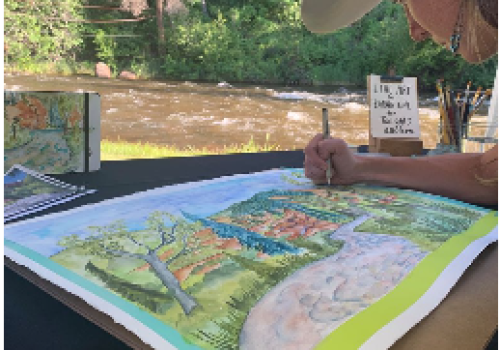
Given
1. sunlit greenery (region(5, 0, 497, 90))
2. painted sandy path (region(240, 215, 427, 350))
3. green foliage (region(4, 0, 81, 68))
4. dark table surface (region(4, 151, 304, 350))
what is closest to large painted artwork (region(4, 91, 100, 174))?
dark table surface (region(4, 151, 304, 350))

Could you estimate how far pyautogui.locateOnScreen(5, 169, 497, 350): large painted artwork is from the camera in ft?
0.95

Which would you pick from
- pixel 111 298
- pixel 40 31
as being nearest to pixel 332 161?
pixel 111 298

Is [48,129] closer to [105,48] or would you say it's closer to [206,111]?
[206,111]

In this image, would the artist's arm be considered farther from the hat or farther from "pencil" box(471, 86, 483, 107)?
"pencil" box(471, 86, 483, 107)

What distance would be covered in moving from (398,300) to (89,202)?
15.4 inches

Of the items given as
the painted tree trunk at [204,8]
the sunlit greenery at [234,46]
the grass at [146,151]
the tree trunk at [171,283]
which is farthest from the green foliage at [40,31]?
the tree trunk at [171,283]

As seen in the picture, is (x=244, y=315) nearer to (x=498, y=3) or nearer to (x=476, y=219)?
(x=476, y=219)

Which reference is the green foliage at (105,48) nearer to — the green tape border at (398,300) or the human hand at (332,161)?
the human hand at (332,161)

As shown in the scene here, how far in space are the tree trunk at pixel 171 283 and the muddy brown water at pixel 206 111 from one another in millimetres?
4526

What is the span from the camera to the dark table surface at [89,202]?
0.30 metres

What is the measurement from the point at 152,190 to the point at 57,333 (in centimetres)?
31

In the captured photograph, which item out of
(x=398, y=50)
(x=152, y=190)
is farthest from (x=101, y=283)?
(x=398, y=50)

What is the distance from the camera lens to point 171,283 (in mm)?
340

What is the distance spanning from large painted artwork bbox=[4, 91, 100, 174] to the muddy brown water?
4.16 metres
